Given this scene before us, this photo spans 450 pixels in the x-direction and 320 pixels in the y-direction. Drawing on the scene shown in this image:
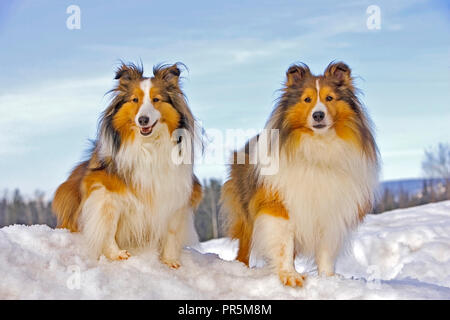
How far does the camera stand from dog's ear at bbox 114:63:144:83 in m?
5.08

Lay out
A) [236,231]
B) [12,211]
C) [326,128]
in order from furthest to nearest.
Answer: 1. [12,211]
2. [236,231]
3. [326,128]

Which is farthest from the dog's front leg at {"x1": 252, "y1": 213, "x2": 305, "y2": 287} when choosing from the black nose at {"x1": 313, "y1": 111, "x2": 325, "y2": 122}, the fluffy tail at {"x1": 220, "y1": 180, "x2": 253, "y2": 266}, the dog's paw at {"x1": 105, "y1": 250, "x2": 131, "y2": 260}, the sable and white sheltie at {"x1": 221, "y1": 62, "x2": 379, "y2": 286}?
the dog's paw at {"x1": 105, "y1": 250, "x2": 131, "y2": 260}

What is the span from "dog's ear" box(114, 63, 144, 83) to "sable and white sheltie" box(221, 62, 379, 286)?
1405 mm

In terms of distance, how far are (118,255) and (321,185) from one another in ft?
6.53

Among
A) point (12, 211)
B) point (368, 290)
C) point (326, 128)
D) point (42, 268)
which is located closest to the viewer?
point (368, 290)

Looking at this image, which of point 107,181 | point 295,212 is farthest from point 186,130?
point 295,212

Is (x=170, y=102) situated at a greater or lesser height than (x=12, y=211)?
greater

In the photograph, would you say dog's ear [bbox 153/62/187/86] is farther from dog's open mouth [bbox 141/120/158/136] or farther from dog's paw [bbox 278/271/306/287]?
dog's paw [bbox 278/271/306/287]

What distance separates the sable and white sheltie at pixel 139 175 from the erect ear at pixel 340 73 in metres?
1.45

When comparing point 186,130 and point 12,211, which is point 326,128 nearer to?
point 186,130

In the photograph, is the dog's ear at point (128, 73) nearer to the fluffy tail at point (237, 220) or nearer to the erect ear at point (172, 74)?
the erect ear at point (172, 74)

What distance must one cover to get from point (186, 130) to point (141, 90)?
22.3 inches

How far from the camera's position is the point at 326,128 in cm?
470

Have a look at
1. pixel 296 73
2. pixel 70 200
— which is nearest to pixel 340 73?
pixel 296 73
